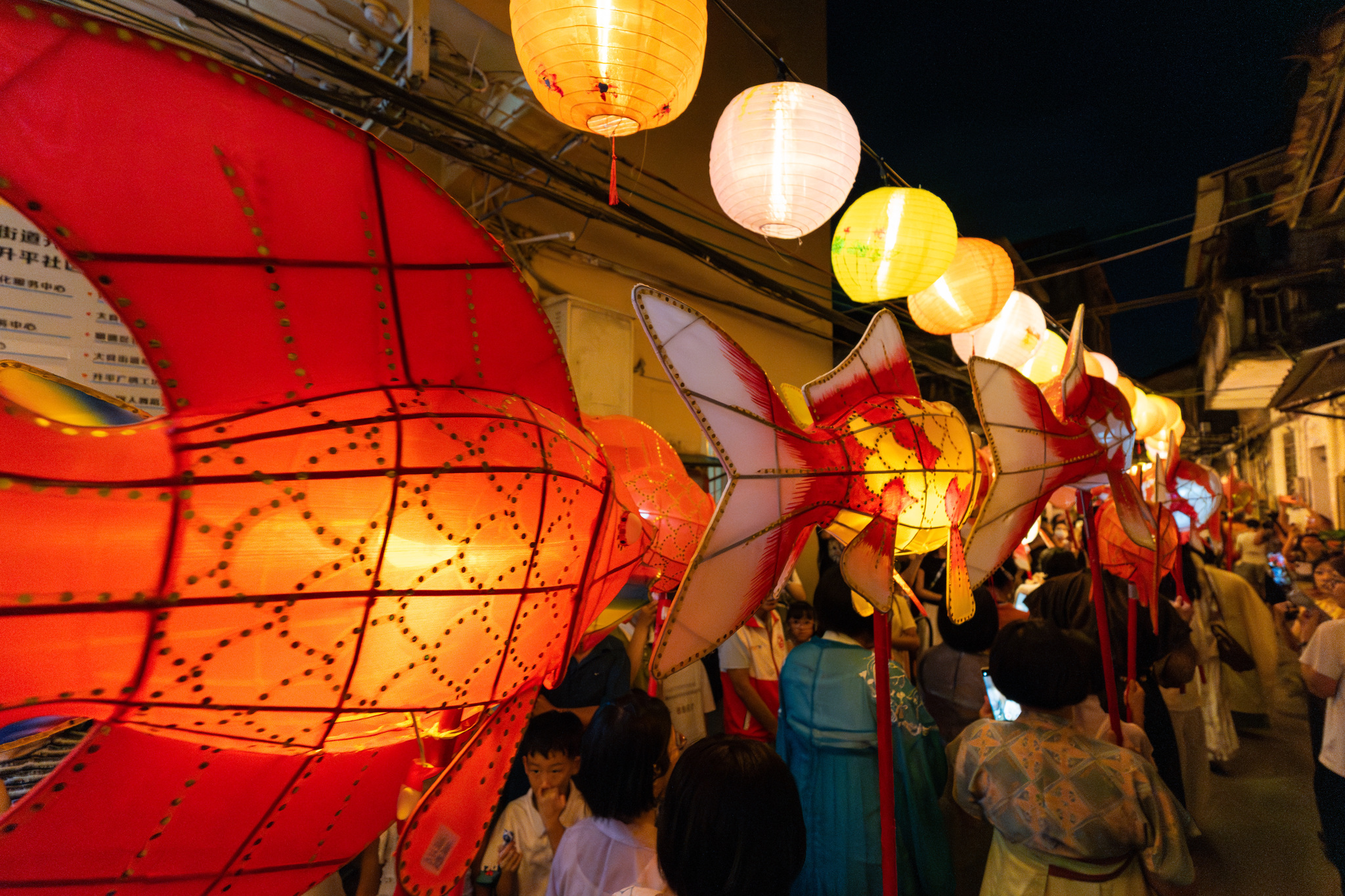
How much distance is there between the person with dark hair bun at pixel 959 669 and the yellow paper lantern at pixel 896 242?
183cm

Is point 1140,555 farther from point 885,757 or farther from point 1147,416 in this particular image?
point 1147,416

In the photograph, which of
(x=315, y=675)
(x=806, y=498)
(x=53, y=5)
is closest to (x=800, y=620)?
(x=806, y=498)

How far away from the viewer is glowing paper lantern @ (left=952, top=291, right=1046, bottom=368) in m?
4.05

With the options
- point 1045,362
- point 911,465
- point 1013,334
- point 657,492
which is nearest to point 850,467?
point 911,465

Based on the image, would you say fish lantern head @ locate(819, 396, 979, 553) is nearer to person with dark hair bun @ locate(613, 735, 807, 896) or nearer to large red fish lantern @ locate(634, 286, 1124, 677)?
large red fish lantern @ locate(634, 286, 1124, 677)

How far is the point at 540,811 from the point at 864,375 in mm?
1929

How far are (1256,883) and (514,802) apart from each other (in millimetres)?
4557

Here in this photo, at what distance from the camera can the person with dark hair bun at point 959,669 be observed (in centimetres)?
351

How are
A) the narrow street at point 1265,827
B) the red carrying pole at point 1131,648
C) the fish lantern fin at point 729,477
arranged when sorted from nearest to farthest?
the fish lantern fin at point 729,477
the red carrying pole at point 1131,648
the narrow street at point 1265,827

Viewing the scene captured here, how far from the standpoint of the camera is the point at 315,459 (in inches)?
32.0

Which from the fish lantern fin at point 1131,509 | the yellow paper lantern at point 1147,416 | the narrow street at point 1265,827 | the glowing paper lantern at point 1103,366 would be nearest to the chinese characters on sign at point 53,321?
the fish lantern fin at point 1131,509

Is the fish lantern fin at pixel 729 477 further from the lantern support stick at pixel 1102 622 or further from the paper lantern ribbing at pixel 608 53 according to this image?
the lantern support stick at pixel 1102 622

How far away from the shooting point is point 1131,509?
251 cm

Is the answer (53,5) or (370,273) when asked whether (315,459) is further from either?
(53,5)
